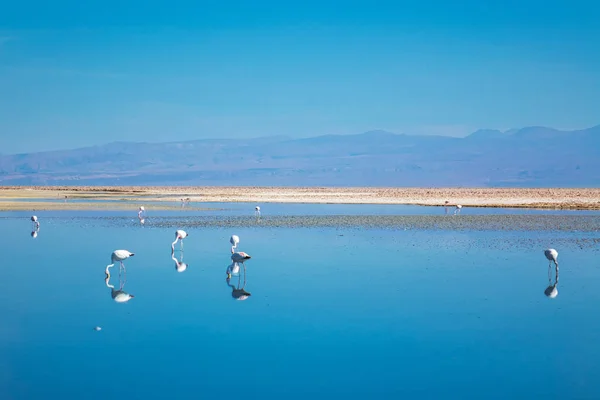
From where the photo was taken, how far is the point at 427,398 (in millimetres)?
7277

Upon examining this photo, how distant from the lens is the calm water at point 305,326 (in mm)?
7703

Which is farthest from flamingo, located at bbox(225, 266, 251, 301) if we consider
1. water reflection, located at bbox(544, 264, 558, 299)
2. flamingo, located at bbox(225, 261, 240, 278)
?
water reflection, located at bbox(544, 264, 558, 299)

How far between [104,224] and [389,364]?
2221 centimetres

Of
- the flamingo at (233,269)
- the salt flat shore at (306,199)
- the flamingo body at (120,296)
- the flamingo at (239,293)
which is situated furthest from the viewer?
the salt flat shore at (306,199)

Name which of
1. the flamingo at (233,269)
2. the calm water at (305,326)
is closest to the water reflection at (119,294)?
the calm water at (305,326)

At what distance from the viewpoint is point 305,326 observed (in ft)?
33.7

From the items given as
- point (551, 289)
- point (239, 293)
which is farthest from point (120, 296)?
point (551, 289)

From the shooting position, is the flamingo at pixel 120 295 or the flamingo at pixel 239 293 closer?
the flamingo at pixel 120 295

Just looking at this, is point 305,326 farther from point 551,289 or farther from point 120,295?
point 551,289

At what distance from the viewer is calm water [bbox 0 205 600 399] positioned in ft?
25.3

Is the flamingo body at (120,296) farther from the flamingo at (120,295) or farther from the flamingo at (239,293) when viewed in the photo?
the flamingo at (239,293)

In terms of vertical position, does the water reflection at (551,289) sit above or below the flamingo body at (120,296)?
below

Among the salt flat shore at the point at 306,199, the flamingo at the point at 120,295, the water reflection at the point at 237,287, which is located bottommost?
the salt flat shore at the point at 306,199

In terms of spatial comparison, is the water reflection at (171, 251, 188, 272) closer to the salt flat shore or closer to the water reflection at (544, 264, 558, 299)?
the water reflection at (544, 264, 558, 299)
